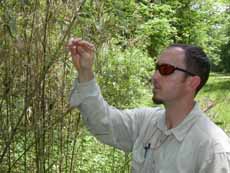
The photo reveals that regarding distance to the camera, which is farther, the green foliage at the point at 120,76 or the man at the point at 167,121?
the green foliage at the point at 120,76

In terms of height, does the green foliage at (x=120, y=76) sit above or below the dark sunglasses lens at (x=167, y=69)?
below

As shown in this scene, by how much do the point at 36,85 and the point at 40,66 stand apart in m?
0.11

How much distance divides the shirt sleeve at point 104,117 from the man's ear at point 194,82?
0.25 metres

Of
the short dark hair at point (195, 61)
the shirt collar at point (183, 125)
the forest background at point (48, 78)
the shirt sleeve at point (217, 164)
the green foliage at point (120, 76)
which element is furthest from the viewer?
the green foliage at point (120, 76)

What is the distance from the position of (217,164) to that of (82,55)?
0.69 m

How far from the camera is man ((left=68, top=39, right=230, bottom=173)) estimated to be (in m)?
1.90

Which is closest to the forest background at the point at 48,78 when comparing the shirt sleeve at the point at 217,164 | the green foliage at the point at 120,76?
the green foliage at the point at 120,76

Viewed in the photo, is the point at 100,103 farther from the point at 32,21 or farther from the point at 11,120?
the point at 11,120

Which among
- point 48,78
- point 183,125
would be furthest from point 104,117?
point 48,78

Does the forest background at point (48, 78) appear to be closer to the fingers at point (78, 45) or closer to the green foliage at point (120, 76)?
the green foliage at point (120, 76)

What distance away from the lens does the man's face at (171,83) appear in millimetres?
2070

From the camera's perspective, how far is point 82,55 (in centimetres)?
215

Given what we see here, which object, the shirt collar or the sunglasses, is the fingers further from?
the shirt collar

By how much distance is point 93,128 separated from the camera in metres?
2.24
